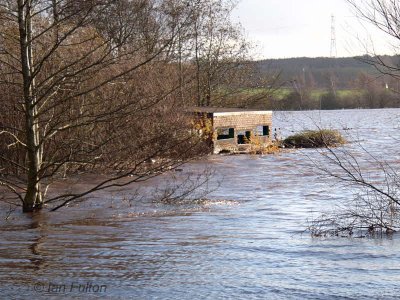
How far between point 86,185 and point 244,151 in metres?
21.0

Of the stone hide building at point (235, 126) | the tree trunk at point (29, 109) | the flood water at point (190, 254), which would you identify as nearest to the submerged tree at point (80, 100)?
the tree trunk at point (29, 109)

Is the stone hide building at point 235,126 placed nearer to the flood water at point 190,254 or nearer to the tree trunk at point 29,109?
the flood water at point 190,254

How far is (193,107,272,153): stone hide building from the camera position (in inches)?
1793

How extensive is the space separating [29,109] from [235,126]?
3066 cm

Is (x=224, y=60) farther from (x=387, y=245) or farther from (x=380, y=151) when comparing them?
(x=387, y=245)

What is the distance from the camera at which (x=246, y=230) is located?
17062mm

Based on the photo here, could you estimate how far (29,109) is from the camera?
1761 centimetres

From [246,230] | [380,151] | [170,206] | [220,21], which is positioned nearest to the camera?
[246,230]

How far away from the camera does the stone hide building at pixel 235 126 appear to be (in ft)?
149

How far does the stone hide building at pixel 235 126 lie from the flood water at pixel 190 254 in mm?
22308

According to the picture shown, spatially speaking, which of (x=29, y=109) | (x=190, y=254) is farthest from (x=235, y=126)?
(x=190, y=254)

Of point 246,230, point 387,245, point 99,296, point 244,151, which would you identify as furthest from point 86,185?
point 244,151

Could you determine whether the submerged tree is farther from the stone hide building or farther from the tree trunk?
the stone hide building

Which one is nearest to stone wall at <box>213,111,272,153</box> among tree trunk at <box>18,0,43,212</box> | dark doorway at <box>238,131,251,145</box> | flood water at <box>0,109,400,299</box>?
dark doorway at <box>238,131,251,145</box>
